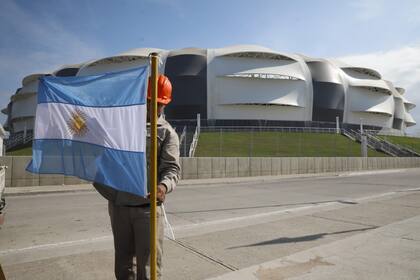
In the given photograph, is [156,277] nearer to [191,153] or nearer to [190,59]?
[191,153]

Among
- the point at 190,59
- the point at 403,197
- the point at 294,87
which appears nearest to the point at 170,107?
the point at 190,59

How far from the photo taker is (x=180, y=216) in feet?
27.8

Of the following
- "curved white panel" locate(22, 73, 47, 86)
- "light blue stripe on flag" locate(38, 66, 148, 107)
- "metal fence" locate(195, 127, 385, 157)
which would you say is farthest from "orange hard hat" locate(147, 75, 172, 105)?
"curved white panel" locate(22, 73, 47, 86)

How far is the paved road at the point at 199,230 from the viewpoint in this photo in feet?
15.6

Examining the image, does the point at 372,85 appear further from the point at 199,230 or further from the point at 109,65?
the point at 199,230

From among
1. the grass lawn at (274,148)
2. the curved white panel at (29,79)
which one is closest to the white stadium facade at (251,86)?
the curved white panel at (29,79)

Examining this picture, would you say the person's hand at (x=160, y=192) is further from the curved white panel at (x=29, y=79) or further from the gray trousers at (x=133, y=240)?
the curved white panel at (x=29, y=79)

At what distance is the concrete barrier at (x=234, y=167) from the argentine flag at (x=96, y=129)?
1270 cm

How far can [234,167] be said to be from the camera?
22219 millimetres

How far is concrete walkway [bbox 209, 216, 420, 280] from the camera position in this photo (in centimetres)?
427

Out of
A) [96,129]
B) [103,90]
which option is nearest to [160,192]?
[96,129]

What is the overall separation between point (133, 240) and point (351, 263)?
3.02 meters

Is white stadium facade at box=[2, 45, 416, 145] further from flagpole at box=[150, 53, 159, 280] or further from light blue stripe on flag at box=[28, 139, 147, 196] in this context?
flagpole at box=[150, 53, 159, 280]

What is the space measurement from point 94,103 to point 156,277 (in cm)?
142
